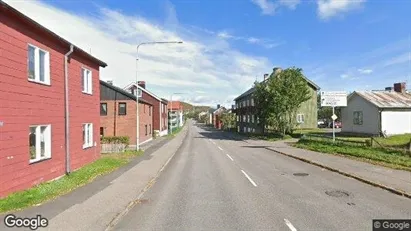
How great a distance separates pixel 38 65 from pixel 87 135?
7.10 metres

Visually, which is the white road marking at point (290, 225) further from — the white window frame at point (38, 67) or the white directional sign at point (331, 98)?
the white directional sign at point (331, 98)

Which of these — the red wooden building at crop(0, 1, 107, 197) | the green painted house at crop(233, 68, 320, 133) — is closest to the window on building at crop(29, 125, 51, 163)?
the red wooden building at crop(0, 1, 107, 197)

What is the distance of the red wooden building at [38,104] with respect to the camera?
11.2 m

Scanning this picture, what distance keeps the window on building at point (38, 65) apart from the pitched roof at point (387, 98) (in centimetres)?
3292

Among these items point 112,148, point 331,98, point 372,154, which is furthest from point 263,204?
point 331,98

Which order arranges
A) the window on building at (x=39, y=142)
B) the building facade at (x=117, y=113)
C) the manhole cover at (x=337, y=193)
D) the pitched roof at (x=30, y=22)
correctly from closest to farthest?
the pitched roof at (x=30, y=22) → the manhole cover at (x=337, y=193) → the window on building at (x=39, y=142) → the building facade at (x=117, y=113)

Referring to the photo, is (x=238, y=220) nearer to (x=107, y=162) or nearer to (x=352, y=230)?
(x=352, y=230)

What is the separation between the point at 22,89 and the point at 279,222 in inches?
372

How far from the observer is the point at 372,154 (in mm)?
21891

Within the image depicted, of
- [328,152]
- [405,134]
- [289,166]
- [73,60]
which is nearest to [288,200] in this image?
[289,166]

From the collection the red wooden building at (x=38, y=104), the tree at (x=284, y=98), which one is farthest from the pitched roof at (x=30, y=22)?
the tree at (x=284, y=98)

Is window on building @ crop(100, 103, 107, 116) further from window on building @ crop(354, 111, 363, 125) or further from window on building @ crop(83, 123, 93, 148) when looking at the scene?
window on building @ crop(354, 111, 363, 125)

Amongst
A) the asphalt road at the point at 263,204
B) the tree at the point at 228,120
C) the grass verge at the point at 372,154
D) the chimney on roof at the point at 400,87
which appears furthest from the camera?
the tree at the point at 228,120

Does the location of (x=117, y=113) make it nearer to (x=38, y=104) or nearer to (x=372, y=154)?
(x=38, y=104)
